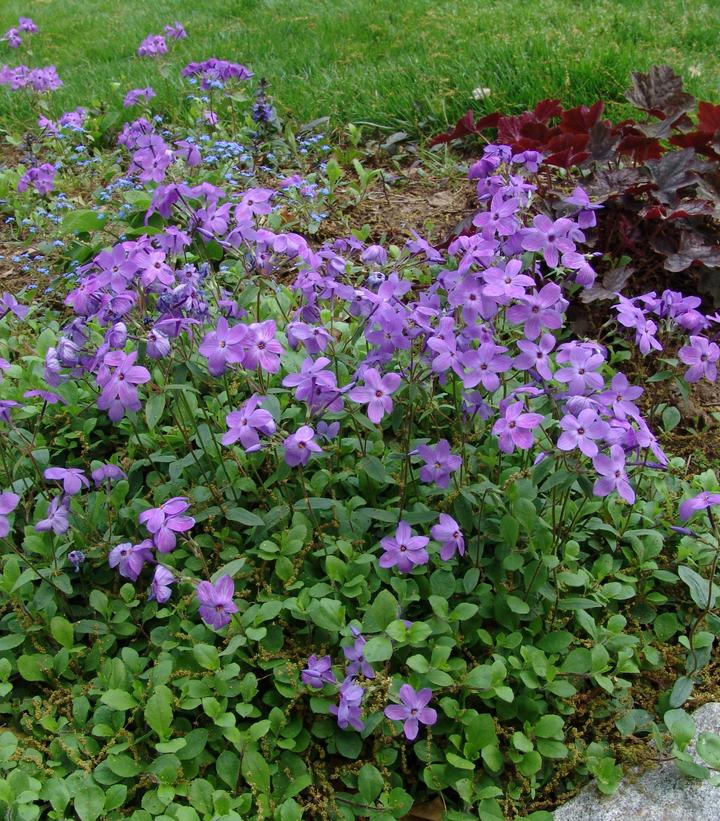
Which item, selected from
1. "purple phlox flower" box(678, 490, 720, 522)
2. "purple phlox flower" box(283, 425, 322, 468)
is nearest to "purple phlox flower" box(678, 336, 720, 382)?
"purple phlox flower" box(678, 490, 720, 522)

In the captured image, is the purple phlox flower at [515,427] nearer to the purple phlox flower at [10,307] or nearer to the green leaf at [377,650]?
the green leaf at [377,650]

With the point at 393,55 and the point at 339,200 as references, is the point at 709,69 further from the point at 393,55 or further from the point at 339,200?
the point at 339,200

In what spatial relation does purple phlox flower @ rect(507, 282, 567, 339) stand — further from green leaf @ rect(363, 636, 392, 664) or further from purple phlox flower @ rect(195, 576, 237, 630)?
purple phlox flower @ rect(195, 576, 237, 630)

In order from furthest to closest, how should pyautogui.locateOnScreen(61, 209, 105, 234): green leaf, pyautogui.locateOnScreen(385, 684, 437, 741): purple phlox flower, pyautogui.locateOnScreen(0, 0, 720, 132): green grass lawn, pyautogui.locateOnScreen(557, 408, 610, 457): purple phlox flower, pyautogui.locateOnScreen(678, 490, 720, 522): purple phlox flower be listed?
pyautogui.locateOnScreen(0, 0, 720, 132): green grass lawn
pyautogui.locateOnScreen(61, 209, 105, 234): green leaf
pyautogui.locateOnScreen(678, 490, 720, 522): purple phlox flower
pyautogui.locateOnScreen(385, 684, 437, 741): purple phlox flower
pyautogui.locateOnScreen(557, 408, 610, 457): purple phlox flower

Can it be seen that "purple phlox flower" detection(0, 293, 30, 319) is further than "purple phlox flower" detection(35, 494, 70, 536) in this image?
Yes

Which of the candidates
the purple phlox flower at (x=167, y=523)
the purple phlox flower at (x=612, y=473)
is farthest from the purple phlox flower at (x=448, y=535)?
the purple phlox flower at (x=167, y=523)

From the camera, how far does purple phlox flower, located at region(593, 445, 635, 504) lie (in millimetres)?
1842

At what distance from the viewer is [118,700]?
6.65 ft

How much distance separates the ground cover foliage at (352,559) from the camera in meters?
1.98

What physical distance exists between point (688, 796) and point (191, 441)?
166 cm

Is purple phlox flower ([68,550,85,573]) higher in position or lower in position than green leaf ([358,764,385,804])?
higher

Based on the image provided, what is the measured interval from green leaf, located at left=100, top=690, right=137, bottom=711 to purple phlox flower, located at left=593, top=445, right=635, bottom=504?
1.21 m

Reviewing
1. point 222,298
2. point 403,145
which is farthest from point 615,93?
point 222,298

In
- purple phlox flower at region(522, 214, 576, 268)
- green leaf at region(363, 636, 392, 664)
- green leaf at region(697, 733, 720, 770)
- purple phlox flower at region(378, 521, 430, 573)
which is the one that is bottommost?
green leaf at region(697, 733, 720, 770)
